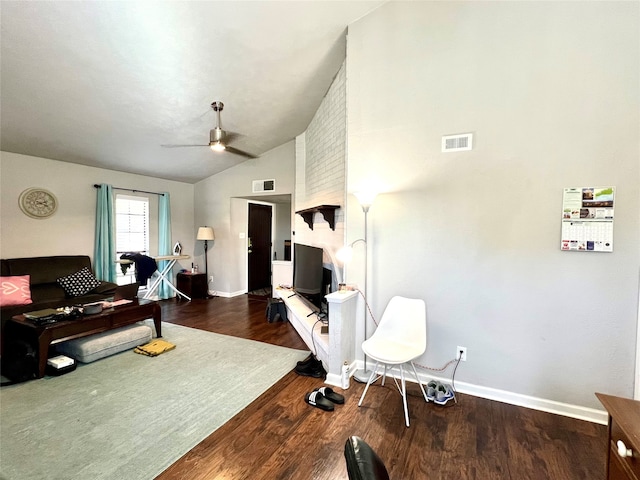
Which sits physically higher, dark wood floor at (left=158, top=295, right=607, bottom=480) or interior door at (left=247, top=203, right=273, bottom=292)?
interior door at (left=247, top=203, right=273, bottom=292)

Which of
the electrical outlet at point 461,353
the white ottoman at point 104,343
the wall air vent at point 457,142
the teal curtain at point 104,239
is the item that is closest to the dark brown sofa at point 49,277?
the teal curtain at point 104,239

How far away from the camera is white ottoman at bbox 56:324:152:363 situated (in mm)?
2936

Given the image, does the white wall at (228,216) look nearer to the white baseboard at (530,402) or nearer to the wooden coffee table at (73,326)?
the wooden coffee table at (73,326)

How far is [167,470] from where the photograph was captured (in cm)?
164

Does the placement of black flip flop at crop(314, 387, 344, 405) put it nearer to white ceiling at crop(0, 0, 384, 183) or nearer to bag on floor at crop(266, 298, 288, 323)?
bag on floor at crop(266, 298, 288, 323)

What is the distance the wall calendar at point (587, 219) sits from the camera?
2.01 m

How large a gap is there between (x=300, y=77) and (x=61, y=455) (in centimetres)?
373

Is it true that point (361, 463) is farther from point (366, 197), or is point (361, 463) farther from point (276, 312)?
point (276, 312)

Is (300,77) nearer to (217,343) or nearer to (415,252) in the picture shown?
(415,252)

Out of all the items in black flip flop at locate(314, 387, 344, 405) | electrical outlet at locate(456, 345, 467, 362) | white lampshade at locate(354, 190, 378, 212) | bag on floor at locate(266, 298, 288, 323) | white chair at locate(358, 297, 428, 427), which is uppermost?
white lampshade at locate(354, 190, 378, 212)

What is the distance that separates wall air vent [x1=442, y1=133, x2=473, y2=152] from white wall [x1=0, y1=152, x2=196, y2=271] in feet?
17.4

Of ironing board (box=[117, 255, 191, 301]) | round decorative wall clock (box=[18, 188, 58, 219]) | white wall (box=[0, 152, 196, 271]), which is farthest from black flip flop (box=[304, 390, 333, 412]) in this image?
round decorative wall clock (box=[18, 188, 58, 219])

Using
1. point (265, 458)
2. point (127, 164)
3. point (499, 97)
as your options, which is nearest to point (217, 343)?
point (265, 458)

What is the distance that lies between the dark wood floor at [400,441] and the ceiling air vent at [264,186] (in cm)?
379
